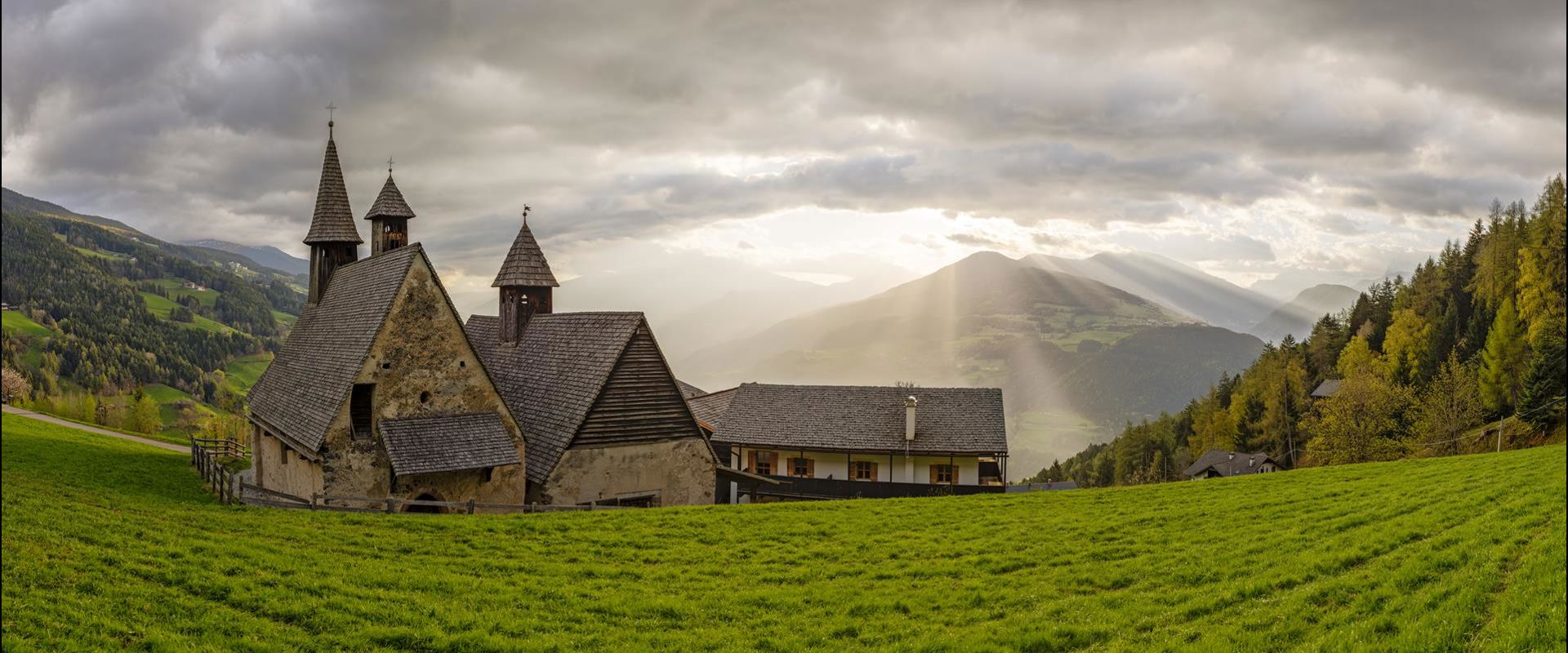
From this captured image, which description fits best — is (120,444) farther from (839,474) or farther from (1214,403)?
(1214,403)

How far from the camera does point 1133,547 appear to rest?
1791cm

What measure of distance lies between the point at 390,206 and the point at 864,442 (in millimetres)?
29930

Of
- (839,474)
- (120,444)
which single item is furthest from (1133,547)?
(120,444)

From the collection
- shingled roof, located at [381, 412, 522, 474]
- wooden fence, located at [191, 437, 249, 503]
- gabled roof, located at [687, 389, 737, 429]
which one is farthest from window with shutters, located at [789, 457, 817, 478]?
wooden fence, located at [191, 437, 249, 503]

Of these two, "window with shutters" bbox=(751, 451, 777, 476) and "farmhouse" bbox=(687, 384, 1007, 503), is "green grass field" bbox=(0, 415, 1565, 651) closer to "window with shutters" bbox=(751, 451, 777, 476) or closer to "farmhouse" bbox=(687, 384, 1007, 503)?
"farmhouse" bbox=(687, 384, 1007, 503)

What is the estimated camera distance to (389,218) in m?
36.3

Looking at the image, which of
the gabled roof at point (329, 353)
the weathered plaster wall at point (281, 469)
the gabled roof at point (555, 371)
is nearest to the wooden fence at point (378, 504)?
the weathered plaster wall at point (281, 469)

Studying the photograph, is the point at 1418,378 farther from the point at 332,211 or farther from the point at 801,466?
the point at 332,211

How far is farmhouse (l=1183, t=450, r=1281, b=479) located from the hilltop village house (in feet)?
219

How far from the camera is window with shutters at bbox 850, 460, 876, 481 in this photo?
47.7 metres

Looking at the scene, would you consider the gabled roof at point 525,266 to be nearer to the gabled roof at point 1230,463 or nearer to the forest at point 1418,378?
the forest at point 1418,378

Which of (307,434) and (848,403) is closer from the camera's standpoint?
(307,434)

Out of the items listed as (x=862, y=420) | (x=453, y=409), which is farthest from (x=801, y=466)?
(x=453, y=409)

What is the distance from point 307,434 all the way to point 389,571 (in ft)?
45.2
